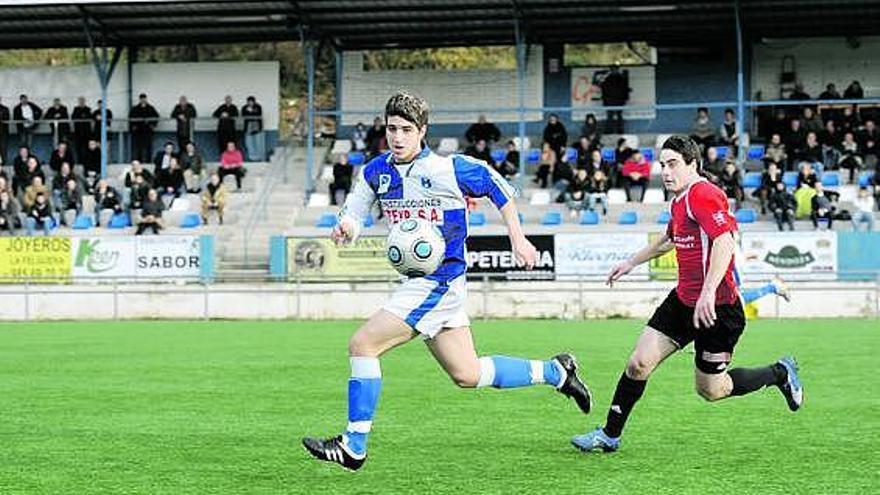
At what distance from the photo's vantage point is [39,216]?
110 feet

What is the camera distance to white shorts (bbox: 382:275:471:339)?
25.8 feet

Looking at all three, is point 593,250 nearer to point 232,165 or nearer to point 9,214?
point 232,165

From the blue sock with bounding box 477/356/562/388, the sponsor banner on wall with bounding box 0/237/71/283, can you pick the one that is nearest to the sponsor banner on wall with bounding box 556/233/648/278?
the sponsor banner on wall with bounding box 0/237/71/283

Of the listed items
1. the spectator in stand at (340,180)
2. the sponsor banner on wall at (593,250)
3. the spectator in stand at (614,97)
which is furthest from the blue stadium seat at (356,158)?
the sponsor banner on wall at (593,250)

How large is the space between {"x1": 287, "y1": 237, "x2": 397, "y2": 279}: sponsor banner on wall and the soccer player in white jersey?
21204mm

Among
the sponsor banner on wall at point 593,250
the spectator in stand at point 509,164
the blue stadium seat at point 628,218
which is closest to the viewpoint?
the sponsor banner on wall at point 593,250

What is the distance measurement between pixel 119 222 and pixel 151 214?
126 centimetres

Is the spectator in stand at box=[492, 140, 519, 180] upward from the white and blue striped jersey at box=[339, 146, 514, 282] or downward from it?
upward

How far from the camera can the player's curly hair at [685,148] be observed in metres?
8.38

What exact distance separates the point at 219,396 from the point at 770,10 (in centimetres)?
2509

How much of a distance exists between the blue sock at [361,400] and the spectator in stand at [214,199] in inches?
1040

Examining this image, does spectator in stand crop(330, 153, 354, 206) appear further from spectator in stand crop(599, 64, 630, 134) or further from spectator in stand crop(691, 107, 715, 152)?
spectator in stand crop(691, 107, 715, 152)

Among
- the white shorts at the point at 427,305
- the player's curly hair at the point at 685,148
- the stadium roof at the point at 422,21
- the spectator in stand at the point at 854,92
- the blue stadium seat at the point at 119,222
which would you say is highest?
the stadium roof at the point at 422,21

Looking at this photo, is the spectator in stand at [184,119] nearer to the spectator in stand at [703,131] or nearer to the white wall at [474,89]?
the white wall at [474,89]
